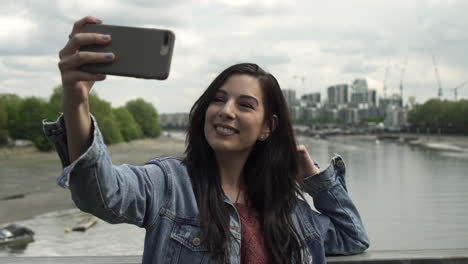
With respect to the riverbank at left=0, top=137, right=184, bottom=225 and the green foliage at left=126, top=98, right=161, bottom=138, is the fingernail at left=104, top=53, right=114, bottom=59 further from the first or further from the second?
the green foliage at left=126, top=98, right=161, bottom=138

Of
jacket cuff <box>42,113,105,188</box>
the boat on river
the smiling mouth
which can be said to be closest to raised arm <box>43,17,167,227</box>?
jacket cuff <box>42,113,105,188</box>

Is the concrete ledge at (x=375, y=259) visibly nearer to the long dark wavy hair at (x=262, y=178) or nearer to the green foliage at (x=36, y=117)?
the long dark wavy hair at (x=262, y=178)

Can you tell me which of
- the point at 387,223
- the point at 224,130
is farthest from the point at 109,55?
the point at 387,223

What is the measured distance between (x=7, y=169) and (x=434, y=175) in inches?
1451

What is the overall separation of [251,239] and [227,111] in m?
0.51

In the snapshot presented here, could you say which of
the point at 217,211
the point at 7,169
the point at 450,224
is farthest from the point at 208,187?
the point at 7,169

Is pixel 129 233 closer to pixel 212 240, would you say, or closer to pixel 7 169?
pixel 212 240

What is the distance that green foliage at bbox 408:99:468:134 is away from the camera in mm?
105619

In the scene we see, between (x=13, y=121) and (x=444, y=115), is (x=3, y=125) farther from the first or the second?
(x=444, y=115)

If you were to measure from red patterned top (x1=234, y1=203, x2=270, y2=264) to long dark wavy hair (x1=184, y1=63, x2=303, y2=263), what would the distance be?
28mm

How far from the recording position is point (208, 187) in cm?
215

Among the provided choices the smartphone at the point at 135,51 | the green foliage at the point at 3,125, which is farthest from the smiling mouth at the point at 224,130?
the green foliage at the point at 3,125

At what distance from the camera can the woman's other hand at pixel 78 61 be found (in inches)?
58.5

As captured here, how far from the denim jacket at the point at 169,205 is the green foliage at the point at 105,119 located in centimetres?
7943
